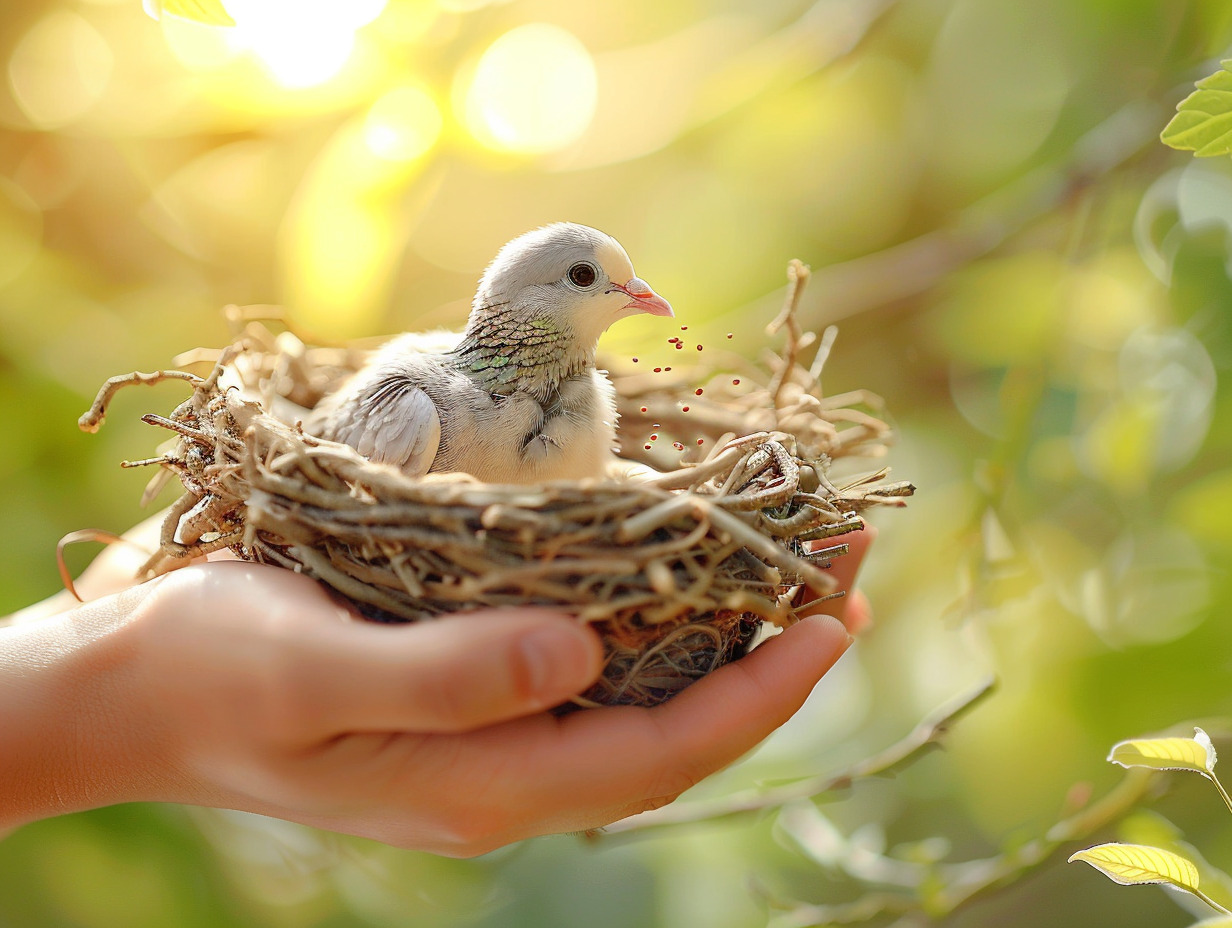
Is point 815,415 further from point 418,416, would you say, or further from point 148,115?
point 148,115

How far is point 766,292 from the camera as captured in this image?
7.67ft

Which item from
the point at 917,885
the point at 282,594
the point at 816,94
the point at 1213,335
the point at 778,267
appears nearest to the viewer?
the point at 282,594

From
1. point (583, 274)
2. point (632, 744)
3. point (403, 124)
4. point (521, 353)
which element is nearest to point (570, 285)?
point (583, 274)

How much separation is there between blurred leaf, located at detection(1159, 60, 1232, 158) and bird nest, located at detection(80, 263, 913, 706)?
53 cm

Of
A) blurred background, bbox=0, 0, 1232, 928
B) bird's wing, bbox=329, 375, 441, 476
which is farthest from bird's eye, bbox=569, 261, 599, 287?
blurred background, bbox=0, 0, 1232, 928

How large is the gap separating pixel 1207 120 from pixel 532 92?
1624mm

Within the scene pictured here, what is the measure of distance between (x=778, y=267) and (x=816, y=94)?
426 millimetres

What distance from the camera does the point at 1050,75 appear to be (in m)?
2.29

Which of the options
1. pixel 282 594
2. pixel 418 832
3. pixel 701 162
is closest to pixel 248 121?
pixel 701 162

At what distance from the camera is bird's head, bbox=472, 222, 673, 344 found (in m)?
1.52

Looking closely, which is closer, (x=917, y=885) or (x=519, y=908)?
(x=917, y=885)

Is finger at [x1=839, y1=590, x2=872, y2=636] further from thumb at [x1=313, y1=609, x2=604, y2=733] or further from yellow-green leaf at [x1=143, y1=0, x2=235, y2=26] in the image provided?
yellow-green leaf at [x1=143, y1=0, x2=235, y2=26]

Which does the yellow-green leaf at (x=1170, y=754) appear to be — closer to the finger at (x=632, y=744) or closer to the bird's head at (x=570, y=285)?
the finger at (x=632, y=744)

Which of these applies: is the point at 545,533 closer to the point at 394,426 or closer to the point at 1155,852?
the point at 394,426
